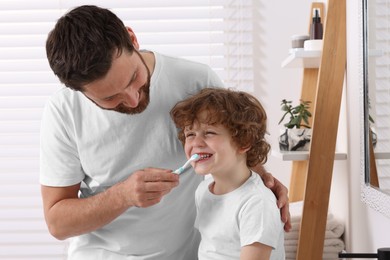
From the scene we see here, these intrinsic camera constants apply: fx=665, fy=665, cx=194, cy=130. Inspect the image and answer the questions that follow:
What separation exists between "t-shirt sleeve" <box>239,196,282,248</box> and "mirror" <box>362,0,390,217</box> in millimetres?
250

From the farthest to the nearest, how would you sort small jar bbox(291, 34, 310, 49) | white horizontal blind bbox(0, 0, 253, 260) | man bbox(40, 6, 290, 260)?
white horizontal blind bbox(0, 0, 253, 260) → small jar bbox(291, 34, 310, 49) → man bbox(40, 6, 290, 260)

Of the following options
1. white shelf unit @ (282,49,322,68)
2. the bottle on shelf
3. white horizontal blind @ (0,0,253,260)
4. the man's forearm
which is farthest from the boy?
white horizontal blind @ (0,0,253,260)

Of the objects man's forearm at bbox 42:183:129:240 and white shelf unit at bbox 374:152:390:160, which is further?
man's forearm at bbox 42:183:129:240

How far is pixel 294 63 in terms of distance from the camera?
2.38 m

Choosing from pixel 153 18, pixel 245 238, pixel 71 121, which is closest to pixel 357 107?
pixel 245 238

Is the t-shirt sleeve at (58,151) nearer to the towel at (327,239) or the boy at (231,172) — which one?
the boy at (231,172)

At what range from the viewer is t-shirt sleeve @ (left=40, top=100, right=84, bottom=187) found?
1.80 meters

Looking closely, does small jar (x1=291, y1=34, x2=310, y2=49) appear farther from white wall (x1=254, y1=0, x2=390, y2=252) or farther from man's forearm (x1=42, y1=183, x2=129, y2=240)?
man's forearm (x1=42, y1=183, x2=129, y2=240)

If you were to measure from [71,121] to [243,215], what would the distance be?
1.85 feet

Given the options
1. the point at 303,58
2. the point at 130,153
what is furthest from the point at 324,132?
the point at 130,153

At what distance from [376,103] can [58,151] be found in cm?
85

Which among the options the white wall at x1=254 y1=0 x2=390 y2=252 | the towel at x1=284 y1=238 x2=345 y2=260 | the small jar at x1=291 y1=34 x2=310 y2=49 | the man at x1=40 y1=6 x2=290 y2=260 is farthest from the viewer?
the small jar at x1=291 y1=34 x2=310 y2=49

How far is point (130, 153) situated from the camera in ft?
5.91

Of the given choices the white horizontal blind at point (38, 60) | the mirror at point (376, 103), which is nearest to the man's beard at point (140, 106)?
the mirror at point (376, 103)
